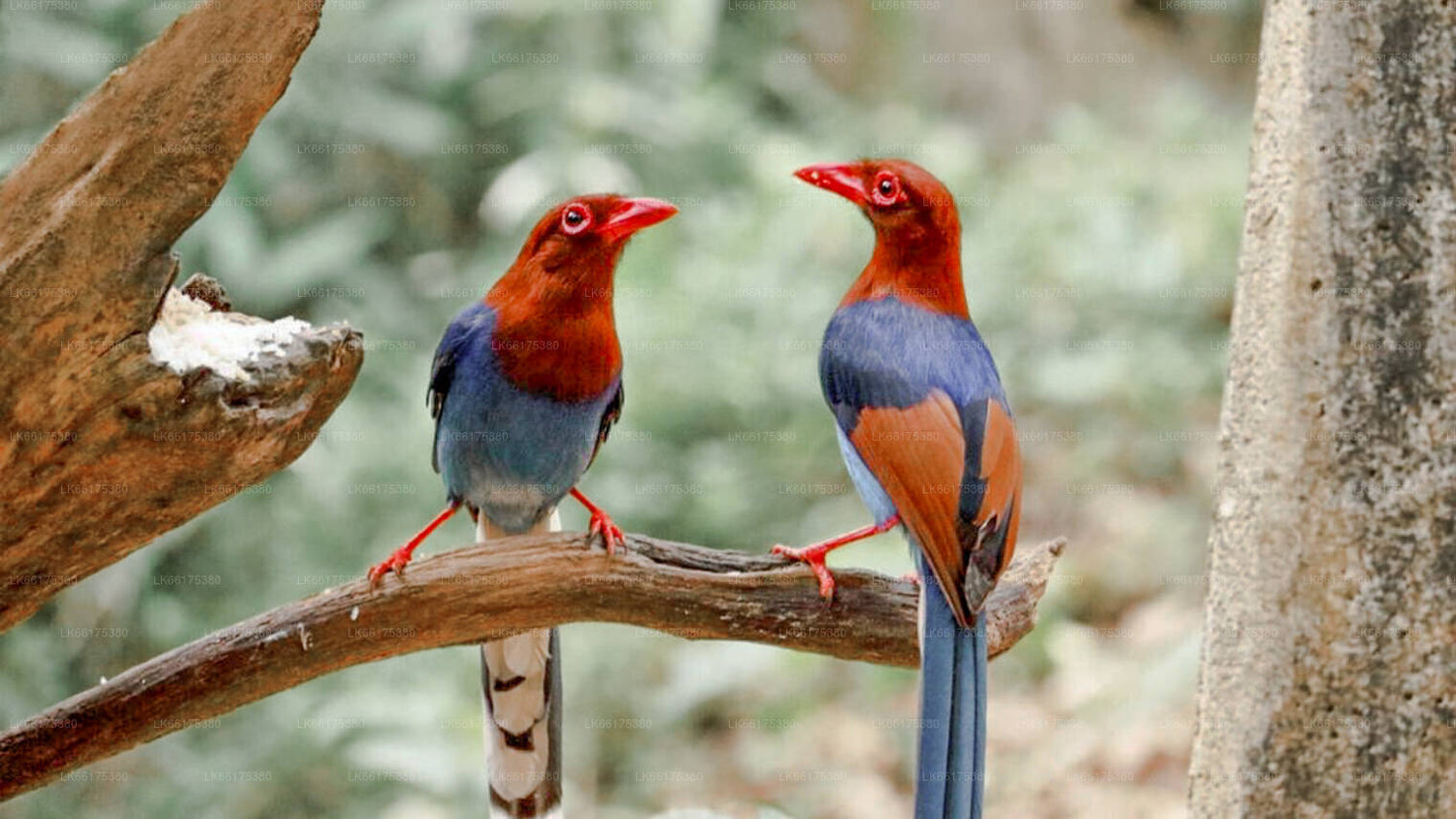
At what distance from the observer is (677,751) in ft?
14.6

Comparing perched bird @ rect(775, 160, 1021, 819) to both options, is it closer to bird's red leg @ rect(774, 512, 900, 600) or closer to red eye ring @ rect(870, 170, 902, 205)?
red eye ring @ rect(870, 170, 902, 205)

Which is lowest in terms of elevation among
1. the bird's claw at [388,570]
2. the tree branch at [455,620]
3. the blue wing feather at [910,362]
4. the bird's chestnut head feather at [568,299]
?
the tree branch at [455,620]

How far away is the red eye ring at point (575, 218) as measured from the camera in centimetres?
190

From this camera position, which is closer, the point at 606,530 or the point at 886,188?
the point at 886,188

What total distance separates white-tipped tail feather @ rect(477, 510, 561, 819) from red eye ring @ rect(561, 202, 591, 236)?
721 mm

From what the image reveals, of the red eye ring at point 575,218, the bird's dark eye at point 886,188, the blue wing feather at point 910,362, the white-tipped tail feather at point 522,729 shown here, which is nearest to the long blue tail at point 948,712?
the blue wing feather at point 910,362

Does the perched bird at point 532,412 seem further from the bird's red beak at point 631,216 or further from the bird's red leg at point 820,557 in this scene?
the bird's red leg at point 820,557

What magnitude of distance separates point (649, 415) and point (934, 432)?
2.90 m

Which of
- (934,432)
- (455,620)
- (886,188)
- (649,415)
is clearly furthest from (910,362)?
(649,415)

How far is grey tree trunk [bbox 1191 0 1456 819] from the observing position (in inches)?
76.8

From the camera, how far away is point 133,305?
1.90m

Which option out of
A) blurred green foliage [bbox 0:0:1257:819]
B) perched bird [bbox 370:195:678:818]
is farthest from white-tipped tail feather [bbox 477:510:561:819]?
blurred green foliage [bbox 0:0:1257:819]

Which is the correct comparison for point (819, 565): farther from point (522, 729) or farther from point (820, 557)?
point (522, 729)

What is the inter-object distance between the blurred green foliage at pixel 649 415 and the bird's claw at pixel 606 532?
1.83 metres
